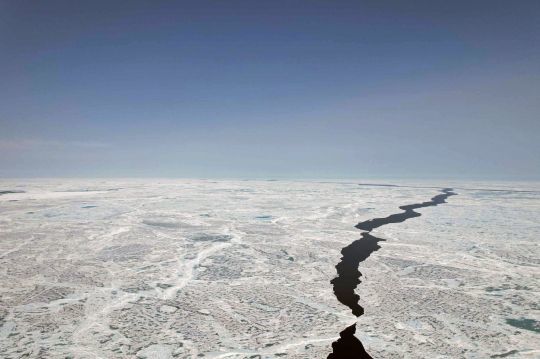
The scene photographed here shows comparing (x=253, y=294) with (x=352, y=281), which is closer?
(x=253, y=294)

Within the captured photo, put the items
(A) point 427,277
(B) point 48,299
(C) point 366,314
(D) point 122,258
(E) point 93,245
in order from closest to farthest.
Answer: (C) point 366,314 → (B) point 48,299 → (A) point 427,277 → (D) point 122,258 → (E) point 93,245

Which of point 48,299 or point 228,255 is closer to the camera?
point 48,299

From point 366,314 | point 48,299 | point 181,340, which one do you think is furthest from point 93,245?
point 366,314

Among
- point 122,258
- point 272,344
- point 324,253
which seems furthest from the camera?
point 324,253

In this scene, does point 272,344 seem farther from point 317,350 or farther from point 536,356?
point 536,356

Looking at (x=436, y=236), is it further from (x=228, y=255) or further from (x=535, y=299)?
(x=228, y=255)

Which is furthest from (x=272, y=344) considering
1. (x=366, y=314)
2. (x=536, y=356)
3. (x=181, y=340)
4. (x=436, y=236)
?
(x=436, y=236)
